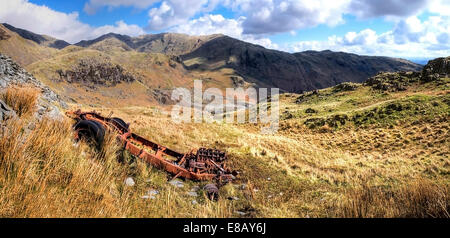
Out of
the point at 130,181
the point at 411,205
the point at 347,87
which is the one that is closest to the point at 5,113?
the point at 130,181

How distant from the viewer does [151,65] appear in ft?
461

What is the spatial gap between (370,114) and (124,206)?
3298 cm

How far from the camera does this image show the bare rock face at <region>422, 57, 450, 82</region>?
4031cm

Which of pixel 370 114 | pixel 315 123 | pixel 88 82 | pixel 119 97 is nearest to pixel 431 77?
pixel 370 114

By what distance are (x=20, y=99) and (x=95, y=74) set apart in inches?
3554

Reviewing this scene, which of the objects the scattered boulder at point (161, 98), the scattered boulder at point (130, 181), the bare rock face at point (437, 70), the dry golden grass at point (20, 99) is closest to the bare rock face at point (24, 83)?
the dry golden grass at point (20, 99)

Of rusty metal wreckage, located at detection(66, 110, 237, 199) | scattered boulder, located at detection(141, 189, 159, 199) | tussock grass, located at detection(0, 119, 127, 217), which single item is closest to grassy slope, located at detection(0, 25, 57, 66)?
rusty metal wreckage, located at detection(66, 110, 237, 199)

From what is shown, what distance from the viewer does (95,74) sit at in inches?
3351

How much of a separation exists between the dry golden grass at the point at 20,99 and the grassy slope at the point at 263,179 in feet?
3.01

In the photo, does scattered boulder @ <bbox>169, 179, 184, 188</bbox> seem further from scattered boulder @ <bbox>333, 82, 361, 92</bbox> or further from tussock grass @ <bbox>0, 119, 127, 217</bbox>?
scattered boulder @ <bbox>333, 82, 361, 92</bbox>

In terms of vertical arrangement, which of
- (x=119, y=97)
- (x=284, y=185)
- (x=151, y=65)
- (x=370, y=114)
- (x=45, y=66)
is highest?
(x=151, y=65)

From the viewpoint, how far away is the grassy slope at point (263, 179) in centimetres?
332

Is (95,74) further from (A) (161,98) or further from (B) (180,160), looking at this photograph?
(B) (180,160)
